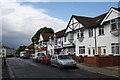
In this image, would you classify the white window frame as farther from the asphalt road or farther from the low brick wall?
the asphalt road

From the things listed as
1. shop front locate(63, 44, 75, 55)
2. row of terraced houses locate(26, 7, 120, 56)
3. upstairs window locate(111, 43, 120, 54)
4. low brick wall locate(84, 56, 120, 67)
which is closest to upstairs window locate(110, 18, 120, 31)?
row of terraced houses locate(26, 7, 120, 56)

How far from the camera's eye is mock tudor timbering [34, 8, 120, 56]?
20.2 meters

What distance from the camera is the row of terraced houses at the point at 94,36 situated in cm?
2019

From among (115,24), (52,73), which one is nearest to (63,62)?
(52,73)

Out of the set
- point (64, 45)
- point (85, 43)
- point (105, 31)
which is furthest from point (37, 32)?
point (105, 31)

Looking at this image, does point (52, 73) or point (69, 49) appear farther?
point (69, 49)

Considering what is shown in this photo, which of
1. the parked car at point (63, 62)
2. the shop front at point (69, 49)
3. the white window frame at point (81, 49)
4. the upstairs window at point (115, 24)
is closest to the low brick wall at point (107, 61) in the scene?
the parked car at point (63, 62)

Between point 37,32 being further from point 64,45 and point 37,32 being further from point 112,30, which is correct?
point 112,30

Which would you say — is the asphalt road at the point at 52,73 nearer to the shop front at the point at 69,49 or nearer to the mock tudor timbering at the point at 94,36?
the mock tudor timbering at the point at 94,36

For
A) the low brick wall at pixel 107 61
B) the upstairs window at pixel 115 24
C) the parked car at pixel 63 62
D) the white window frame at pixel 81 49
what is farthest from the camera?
the white window frame at pixel 81 49

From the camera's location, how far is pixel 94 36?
81.3 feet

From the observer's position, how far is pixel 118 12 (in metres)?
19.1

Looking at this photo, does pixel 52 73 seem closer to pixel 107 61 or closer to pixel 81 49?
pixel 107 61

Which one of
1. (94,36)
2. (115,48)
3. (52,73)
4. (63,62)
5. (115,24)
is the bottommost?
(52,73)
